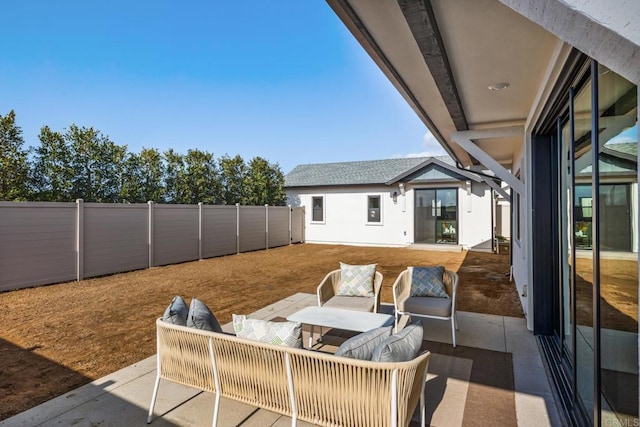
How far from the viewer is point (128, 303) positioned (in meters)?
6.69

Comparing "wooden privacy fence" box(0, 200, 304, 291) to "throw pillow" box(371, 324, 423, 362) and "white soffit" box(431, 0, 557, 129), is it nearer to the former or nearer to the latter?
"throw pillow" box(371, 324, 423, 362)

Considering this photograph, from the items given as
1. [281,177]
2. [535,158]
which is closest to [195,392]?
[535,158]

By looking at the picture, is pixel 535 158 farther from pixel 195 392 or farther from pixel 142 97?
pixel 142 97

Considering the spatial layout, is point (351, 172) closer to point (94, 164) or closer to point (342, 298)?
point (94, 164)

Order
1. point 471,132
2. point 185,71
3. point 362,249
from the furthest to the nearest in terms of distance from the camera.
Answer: point 362,249 < point 185,71 < point 471,132

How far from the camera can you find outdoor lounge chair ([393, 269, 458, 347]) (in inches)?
181

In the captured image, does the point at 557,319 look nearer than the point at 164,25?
Yes

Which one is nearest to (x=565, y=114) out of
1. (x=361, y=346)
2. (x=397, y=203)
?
(x=361, y=346)

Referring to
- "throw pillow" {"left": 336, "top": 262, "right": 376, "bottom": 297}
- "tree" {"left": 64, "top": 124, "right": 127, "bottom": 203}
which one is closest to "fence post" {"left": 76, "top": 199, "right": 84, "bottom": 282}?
"tree" {"left": 64, "top": 124, "right": 127, "bottom": 203}

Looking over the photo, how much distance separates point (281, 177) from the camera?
61.9 ft

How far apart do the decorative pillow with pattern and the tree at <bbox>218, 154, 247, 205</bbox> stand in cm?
1374

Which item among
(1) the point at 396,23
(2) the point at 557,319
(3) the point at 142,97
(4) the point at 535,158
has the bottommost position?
(2) the point at 557,319

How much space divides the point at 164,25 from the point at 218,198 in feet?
28.9

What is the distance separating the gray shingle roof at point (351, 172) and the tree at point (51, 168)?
9946 mm
